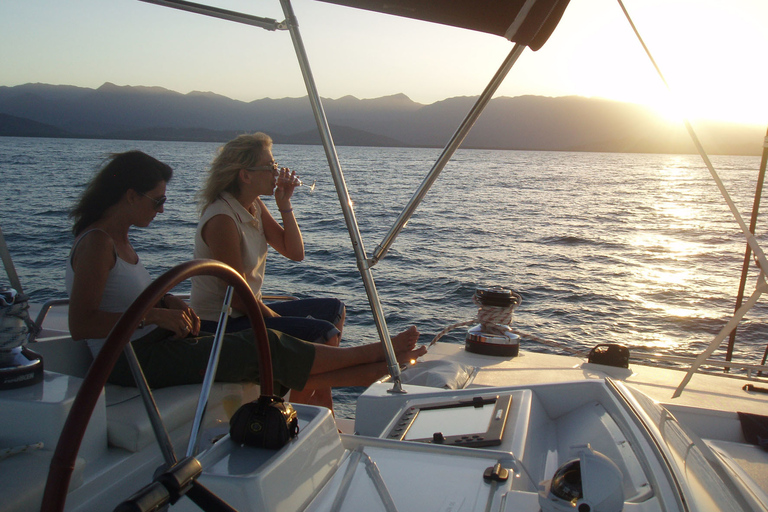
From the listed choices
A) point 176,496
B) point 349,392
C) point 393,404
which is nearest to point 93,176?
point 393,404

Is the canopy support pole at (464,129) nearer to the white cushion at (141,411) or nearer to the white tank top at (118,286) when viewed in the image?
the white cushion at (141,411)

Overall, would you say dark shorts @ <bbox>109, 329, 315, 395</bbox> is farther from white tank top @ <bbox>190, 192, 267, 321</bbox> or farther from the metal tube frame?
white tank top @ <bbox>190, 192, 267, 321</bbox>

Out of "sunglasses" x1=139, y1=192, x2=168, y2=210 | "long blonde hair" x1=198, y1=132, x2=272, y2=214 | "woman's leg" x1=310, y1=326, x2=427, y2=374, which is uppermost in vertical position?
"long blonde hair" x1=198, y1=132, x2=272, y2=214

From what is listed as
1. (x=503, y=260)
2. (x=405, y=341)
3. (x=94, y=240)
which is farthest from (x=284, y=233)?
(x=503, y=260)

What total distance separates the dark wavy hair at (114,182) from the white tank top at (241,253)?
1.09 ft

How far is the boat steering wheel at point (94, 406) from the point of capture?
632 millimetres

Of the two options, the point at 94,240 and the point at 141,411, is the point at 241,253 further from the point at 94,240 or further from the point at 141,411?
the point at 141,411

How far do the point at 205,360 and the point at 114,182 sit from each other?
0.69 m

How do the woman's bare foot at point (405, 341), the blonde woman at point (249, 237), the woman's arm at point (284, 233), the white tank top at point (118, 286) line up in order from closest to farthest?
the white tank top at point (118, 286) → the woman's bare foot at point (405, 341) → the blonde woman at point (249, 237) → the woman's arm at point (284, 233)

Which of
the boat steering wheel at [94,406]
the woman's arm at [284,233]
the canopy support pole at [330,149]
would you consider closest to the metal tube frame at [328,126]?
the canopy support pole at [330,149]

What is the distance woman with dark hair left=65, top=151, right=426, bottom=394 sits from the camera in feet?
5.92

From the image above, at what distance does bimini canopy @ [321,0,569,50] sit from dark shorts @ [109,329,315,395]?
104 centimetres

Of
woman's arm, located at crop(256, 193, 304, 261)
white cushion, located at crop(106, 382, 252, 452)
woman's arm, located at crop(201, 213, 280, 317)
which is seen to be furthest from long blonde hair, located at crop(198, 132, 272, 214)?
white cushion, located at crop(106, 382, 252, 452)

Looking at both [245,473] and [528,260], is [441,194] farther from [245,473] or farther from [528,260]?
[245,473]
